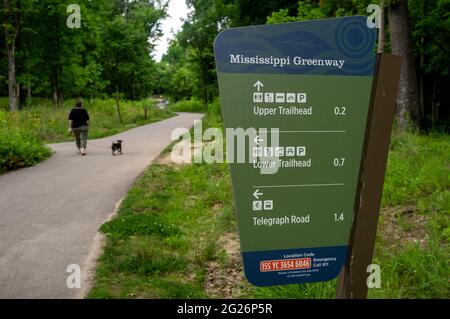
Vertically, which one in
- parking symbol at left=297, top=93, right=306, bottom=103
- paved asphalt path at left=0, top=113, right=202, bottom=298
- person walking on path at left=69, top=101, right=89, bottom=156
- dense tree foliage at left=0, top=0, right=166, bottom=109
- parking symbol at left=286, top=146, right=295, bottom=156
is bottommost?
paved asphalt path at left=0, top=113, right=202, bottom=298

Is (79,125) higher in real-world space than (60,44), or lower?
lower

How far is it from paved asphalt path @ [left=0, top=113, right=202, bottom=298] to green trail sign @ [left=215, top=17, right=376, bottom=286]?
8.59 feet

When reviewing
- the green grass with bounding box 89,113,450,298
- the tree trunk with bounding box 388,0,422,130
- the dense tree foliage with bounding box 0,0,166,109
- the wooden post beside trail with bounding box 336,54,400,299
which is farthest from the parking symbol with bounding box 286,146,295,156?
the dense tree foliage with bounding box 0,0,166,109

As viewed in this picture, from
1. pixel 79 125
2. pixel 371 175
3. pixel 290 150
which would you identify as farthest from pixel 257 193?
pixel 79 125

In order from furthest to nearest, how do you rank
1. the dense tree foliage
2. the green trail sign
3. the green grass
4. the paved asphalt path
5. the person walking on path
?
1. the dense tree foliage
2. the person walking on path
3. the paved asphalt path
4. the green grass
5. the green trail sign

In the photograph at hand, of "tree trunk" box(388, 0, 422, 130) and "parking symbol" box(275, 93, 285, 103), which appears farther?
"tree trunk" box(388, 0, 422, 130)

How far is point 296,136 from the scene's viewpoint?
2762mm

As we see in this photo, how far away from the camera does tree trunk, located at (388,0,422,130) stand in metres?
12.2

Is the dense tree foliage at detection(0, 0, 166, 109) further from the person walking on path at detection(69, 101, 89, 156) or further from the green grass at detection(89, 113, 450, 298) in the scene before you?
the green grass at detection(89, 113, 450, 298)

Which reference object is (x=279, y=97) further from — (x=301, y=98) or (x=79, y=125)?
(x=79, y=125)

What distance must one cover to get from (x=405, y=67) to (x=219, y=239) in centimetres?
868

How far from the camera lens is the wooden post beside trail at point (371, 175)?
2.81 meters

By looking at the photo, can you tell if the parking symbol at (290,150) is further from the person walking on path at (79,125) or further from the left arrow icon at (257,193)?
the person walking on path at (79,125)
